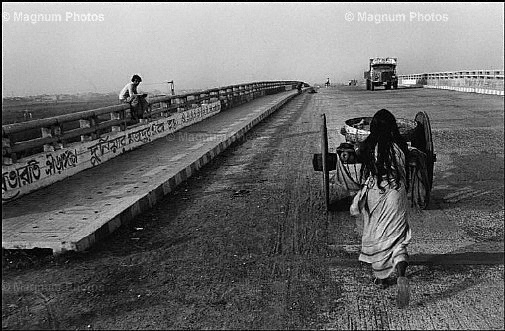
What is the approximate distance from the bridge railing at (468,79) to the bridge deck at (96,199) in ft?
76.5

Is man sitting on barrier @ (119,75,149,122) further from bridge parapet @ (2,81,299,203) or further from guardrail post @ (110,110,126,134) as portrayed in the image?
guardrail post @ (110,110,126,134)

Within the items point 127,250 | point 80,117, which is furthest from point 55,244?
point 80,117

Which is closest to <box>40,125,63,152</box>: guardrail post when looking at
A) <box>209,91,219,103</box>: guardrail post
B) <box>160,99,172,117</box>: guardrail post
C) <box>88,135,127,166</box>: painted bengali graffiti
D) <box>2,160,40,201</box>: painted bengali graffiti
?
<box>2,160,40,201</box>: painted bengali graffiti

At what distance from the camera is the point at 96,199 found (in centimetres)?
649

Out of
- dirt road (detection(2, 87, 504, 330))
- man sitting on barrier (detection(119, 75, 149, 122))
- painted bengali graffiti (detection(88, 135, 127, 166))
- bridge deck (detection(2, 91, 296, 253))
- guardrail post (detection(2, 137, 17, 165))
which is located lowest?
dirt road (detection(2, 87, 504, 330))

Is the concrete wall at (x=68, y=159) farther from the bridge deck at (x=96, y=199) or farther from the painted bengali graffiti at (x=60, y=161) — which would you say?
the bridge deck at (x=96, y=199)

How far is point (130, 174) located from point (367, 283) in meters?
5.35

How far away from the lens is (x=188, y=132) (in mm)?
14977

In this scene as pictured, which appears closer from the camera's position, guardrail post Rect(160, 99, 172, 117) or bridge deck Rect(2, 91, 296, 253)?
bridge deck Rect(2, 91, 296, 253)

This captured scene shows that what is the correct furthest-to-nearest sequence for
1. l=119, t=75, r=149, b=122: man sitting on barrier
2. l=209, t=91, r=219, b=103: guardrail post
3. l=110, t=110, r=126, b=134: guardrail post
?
l=209, t=91, r=219, b=103: guardrail post < l=119, t=75, r=149, b=122: man sitting on barrier < l=110, t=110, r=126, b=134: guardrail post

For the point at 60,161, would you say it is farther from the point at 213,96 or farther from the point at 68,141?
the point at 213,96

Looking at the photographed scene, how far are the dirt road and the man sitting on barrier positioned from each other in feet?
15.9

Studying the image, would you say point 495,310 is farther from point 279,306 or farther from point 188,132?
point 188,132

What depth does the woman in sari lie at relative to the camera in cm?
375
